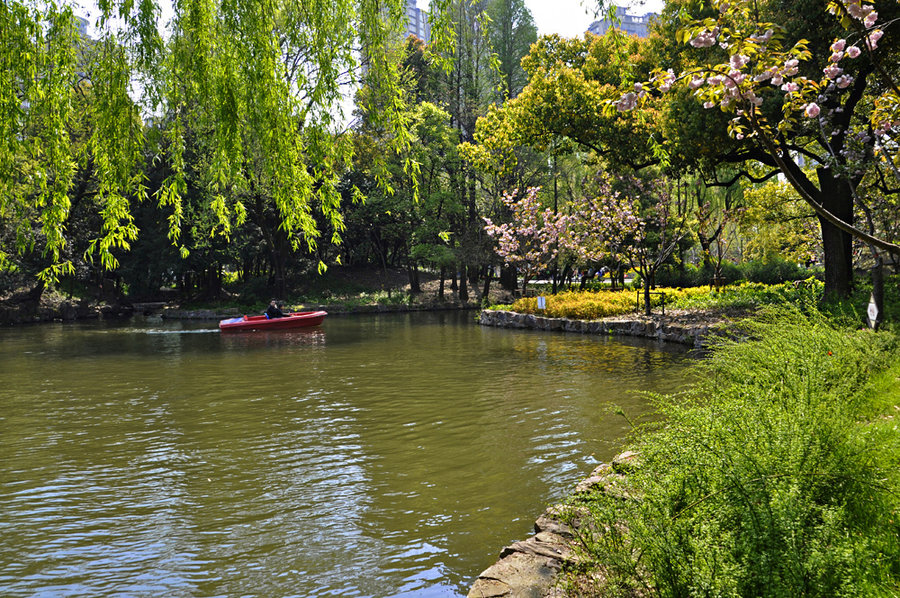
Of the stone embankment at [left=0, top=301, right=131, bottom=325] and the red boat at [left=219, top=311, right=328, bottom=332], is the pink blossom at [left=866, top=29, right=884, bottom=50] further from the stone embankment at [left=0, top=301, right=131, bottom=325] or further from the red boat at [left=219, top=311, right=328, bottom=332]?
the stone embankment at [left=0, top=301, right=131, bottom=325]

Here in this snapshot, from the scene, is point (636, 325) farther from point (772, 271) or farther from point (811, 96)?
point (772, 271)

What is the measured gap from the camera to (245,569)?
4512mm

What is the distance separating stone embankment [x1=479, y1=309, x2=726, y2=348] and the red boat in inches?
267

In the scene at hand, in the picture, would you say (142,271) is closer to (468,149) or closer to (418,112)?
(418,112)

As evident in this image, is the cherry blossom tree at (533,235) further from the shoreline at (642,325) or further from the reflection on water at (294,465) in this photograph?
the reflection on water at (294,465)

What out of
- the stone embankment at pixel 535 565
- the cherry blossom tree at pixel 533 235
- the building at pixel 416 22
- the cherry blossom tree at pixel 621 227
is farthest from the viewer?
the cherry blossom tree at pixel 533 235

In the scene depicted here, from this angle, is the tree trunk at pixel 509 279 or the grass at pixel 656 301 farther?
the tree trunk at pixel 509 279

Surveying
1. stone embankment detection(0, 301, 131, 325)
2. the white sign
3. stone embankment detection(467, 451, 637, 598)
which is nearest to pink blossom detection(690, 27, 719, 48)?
stone embankment detection(467, 451, 637, 598)

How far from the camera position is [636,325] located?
17781 mm

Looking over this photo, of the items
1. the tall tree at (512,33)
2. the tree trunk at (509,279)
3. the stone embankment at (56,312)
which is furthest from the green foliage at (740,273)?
the stone embankment at (56,312)

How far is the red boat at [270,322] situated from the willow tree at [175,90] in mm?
17602

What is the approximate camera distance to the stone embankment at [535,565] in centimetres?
338

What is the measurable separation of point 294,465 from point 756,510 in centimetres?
533

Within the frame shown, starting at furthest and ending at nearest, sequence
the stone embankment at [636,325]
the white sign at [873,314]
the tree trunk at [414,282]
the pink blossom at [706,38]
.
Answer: the tree trunk at [414,282], the stone embankment at [636,325], the white sign at [873,314], the pink blossom at [706,38]
